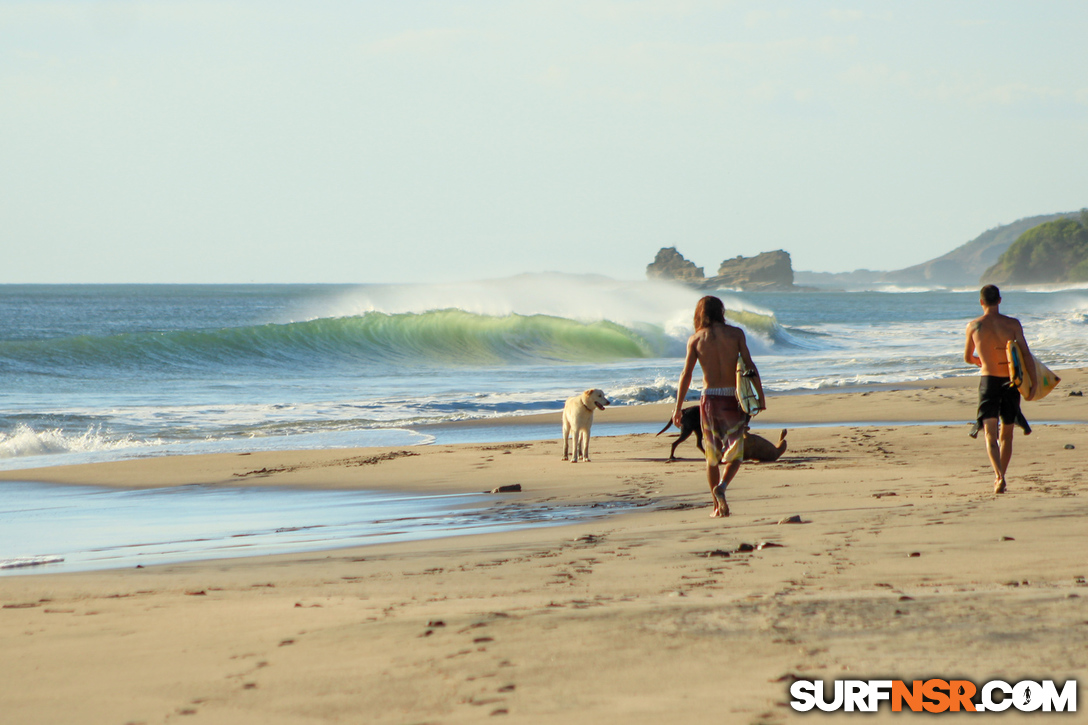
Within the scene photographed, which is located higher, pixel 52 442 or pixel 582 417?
pixel 582 417

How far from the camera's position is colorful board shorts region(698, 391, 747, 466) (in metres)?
6.26

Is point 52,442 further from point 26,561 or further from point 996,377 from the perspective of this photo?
point 996,377

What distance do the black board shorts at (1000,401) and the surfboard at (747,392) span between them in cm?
222

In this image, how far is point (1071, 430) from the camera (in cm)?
1102

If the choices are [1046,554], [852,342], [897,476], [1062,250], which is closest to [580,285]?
[852,342]

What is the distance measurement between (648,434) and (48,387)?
15200 millimetres

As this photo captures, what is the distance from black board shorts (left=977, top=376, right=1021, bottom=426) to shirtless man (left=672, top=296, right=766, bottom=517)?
221 centimetres

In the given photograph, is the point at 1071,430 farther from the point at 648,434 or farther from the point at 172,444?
the point at 172,444

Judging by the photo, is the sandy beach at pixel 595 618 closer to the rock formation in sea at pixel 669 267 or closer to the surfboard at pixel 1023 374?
the surfboard at pixel 1023 374

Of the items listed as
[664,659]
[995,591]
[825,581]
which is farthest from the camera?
[825,581]

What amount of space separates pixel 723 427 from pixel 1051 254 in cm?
17103

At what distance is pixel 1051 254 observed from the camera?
155250 millimetres

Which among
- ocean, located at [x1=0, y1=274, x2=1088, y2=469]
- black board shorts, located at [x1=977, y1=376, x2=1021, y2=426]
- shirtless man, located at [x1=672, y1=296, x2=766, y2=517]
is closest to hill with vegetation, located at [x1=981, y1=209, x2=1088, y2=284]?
ocean, located at [x1=0, y1=274, x2=1088, y2=469]

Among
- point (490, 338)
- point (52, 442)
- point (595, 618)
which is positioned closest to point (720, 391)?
point (595, 618)
